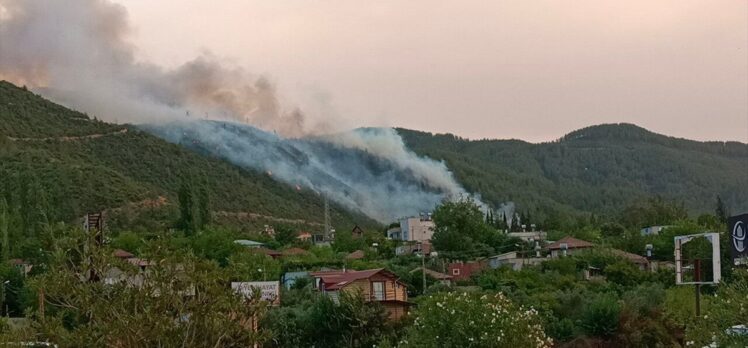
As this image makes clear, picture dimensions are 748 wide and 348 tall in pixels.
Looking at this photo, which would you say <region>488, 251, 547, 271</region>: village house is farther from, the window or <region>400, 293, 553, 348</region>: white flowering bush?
<region>400, 293, 553, 348</region>: white flowering bush

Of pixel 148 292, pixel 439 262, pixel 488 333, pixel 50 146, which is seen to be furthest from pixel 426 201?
pixel 148 292

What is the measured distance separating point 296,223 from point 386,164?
6147 cm

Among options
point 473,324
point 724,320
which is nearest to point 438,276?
point 473,324

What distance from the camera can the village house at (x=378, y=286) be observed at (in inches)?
1962

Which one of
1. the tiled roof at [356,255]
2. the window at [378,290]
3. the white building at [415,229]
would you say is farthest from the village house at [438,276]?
the white building at [415,229]

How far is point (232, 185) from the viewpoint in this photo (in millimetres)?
117500

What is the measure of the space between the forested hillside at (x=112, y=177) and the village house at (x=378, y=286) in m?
28.9

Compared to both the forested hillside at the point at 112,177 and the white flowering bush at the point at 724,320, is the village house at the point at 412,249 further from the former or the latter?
the white flowering bush at the point at 724,320

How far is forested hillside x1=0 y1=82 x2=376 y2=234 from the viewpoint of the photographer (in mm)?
83062

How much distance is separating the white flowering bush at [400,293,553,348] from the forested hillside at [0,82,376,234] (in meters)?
45.1

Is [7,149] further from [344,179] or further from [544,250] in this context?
[344,179]

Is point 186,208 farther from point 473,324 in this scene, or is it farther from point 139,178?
point 473,324

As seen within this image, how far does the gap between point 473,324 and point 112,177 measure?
70.0 metres

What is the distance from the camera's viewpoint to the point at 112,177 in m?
97.0
